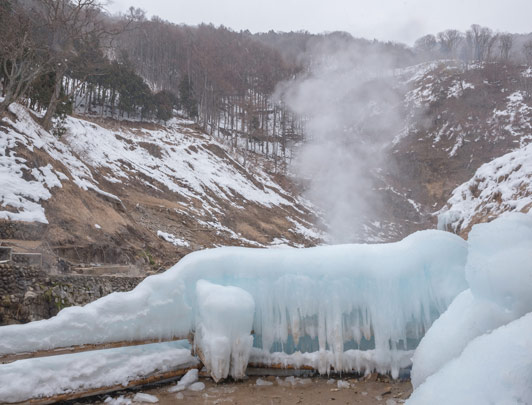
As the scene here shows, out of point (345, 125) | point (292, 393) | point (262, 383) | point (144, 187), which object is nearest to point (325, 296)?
point (292, 393)

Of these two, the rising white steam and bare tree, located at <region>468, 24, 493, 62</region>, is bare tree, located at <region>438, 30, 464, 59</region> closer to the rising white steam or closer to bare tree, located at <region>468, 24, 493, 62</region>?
bare tree, located at <region>468, 24, 493, 62</region>

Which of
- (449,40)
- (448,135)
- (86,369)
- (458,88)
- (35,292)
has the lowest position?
(35,292)

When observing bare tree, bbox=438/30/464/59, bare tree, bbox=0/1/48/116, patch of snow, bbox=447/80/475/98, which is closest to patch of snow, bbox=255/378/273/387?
bare tree, bbox=0/1/48/116

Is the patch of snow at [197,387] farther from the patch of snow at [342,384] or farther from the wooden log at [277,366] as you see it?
the patch of snow at [342,384]

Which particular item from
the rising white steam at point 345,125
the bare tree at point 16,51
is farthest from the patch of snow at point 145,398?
the rising white steam at point 345,125

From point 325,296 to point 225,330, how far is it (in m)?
1.79

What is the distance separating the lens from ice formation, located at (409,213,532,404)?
2.40 m

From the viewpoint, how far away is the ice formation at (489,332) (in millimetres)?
2404

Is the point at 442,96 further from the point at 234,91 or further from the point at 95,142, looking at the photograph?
the point at 95,142

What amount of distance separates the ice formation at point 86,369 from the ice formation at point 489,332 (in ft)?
13.3

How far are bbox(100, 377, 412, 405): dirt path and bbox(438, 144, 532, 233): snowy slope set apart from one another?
784 centimetres

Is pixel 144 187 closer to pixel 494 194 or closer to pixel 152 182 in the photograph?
pixel 152 182

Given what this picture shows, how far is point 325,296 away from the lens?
6.13 m

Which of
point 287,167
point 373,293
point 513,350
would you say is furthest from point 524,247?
point 287,167
